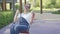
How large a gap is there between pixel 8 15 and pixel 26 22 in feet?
42.2

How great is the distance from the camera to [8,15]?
1839 cm

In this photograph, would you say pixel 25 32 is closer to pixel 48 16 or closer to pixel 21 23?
pixel 21 23

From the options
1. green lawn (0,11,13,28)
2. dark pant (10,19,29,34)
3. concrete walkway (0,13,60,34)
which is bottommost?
concrete walkway (0,13,60,34)

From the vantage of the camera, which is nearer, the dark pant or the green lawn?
the dark pant

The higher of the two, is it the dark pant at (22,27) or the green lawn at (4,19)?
the dark pant at (22,27)

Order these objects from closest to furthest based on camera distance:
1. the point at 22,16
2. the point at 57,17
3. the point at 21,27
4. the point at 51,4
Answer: the point at 21,27 < the point at 22,16 < the point at 57,17 < the point at 51,4

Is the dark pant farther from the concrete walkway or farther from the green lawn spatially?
the green lawn

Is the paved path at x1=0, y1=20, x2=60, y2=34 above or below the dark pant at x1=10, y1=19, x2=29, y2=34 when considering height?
below

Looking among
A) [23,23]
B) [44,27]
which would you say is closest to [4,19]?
[44,27]

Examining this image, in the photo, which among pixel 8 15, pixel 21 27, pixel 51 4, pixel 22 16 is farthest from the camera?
pixel 51 4

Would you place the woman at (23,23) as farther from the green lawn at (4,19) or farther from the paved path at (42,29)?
the green lawn at (4,19)

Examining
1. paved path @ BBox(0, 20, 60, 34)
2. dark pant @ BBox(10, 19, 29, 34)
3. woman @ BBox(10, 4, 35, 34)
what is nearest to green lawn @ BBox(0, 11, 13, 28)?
paved path @ BBox(0, 20, 60, 34)

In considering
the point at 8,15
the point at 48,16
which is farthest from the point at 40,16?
the point at 8,15

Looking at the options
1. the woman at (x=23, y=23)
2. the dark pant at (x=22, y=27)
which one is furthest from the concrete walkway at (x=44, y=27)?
the dark pant at (x=22, y=27)
